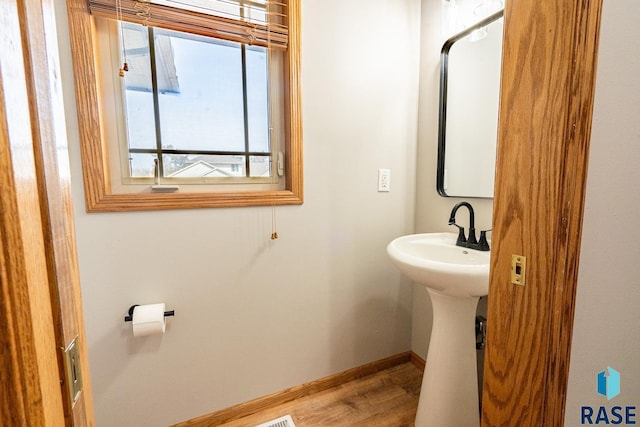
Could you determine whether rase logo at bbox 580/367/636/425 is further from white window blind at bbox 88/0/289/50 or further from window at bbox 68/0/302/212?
white window blind at bbox 88/0/289/50

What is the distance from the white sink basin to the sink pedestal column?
0.16 meters

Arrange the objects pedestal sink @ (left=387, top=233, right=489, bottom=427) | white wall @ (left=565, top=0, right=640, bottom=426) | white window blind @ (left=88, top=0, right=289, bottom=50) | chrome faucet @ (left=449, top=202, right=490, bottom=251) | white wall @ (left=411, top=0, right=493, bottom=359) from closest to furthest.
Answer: white wall @ (left=565, top=0, right=640, bottom=426) < white window blind @ (left=88, top=0, right=289, bottom=50) < pedestal sink @ (left=387, top=233, right=489, bottom=427) < chrome faucet @ (left=449, top=202, right=490, bottom=251) < white wall @ (left=411, top=0, right=493, bottom=359)

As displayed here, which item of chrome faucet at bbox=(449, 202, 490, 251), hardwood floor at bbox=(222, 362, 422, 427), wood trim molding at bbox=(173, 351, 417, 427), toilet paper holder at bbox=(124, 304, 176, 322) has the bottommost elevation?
hardwood floor at bbox=(222, 362, 422, 427)

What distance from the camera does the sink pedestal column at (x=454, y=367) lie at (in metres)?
1.14

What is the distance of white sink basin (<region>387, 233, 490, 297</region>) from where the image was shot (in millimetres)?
928

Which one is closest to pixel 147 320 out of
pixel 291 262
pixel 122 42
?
pixel 291 262

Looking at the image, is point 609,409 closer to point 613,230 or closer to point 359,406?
point 613,230

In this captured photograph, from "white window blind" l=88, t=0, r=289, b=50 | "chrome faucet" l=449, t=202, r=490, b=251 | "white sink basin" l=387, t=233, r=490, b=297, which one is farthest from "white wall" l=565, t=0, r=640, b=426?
"white window blind" l=88, t=0, r=289, b=50

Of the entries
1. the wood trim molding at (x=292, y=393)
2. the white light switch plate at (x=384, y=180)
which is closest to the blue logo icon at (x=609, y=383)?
the white light switch plate at (x=384, y=180)

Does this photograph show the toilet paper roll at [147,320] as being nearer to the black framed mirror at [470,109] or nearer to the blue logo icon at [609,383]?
the blue logo icon at [609,383]

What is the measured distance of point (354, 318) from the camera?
1.60 metres

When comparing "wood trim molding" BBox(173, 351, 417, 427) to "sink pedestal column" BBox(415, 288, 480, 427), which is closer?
"sink pedestal column" BBox(415, 288, 480, 427)

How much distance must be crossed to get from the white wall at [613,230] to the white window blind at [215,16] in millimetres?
1166

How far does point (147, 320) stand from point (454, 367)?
124cm
